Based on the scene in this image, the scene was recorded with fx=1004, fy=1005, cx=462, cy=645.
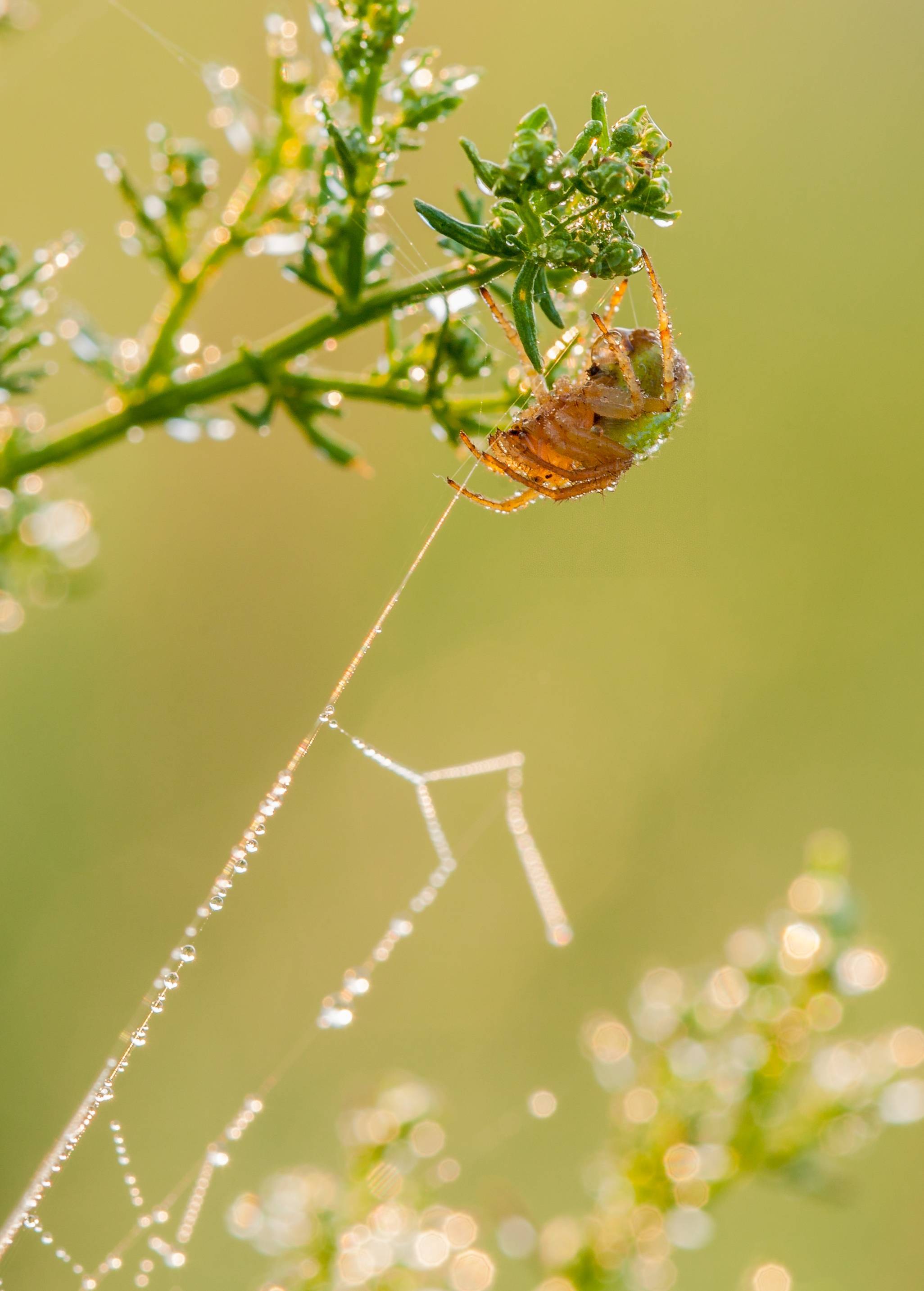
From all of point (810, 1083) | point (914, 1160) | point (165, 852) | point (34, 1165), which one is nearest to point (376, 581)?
point (165, 852)

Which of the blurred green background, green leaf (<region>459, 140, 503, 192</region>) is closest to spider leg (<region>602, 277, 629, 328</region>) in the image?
green leaf (<region>459, 140, 503, 192</region>)

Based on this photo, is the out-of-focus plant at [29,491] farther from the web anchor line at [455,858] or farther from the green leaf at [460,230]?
the web anchor line at [455,858]

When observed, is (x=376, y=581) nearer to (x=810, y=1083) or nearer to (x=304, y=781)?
(x=304, y=781)

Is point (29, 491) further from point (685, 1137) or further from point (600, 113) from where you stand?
point (685, 1137)

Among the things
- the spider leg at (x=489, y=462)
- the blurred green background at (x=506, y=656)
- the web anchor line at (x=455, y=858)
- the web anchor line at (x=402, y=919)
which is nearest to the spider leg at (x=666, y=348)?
the spider leg at (x=489, y=462)

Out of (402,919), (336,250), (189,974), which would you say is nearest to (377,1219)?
(336,250)
